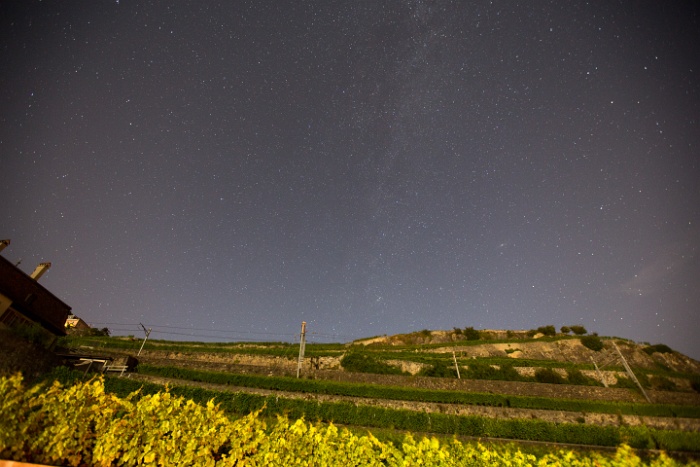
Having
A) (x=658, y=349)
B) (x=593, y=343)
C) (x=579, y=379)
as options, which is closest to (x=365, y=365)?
(x=579, y=379)

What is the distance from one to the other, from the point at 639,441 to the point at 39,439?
27669 millimetres

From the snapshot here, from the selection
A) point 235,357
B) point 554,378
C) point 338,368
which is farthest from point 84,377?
point 554,378

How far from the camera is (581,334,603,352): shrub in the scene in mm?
49531

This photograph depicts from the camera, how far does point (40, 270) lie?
1510 inches

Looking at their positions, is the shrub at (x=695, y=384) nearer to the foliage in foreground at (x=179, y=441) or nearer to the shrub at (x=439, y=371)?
the shrub at (x=439, y=371)

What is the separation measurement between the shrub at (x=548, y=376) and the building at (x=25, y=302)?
167 ft

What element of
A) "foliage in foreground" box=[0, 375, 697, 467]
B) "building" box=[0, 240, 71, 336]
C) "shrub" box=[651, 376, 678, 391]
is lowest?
"foliage in foreground" box=[0, 375, 697, 467]

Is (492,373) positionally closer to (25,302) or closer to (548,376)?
(548,376)

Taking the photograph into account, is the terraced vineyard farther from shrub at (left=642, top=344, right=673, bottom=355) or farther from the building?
the building

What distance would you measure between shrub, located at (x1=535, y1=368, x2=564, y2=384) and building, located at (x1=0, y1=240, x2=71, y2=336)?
167ft

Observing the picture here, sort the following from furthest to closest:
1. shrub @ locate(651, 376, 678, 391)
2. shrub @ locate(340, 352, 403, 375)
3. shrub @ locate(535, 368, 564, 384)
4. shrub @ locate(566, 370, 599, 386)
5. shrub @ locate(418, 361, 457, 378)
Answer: shrub @ locate(651, 376, 678, 391) < shrub @ locate(340, 352, 403, 375) < shrub @ locate(566, 370, 599, 386) < shrub @ locate(418, 361, 457, 378) < shrub @ locate(535, 368, 564, 384)

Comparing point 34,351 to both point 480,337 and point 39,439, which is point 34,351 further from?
point 480,337

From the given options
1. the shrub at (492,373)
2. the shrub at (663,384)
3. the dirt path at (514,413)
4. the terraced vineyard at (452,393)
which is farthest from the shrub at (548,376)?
the shrub at (663,384)

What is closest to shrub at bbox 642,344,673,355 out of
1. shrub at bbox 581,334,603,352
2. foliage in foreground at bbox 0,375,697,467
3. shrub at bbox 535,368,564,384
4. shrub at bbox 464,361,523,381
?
shrub at bbox 581,334,603,352
